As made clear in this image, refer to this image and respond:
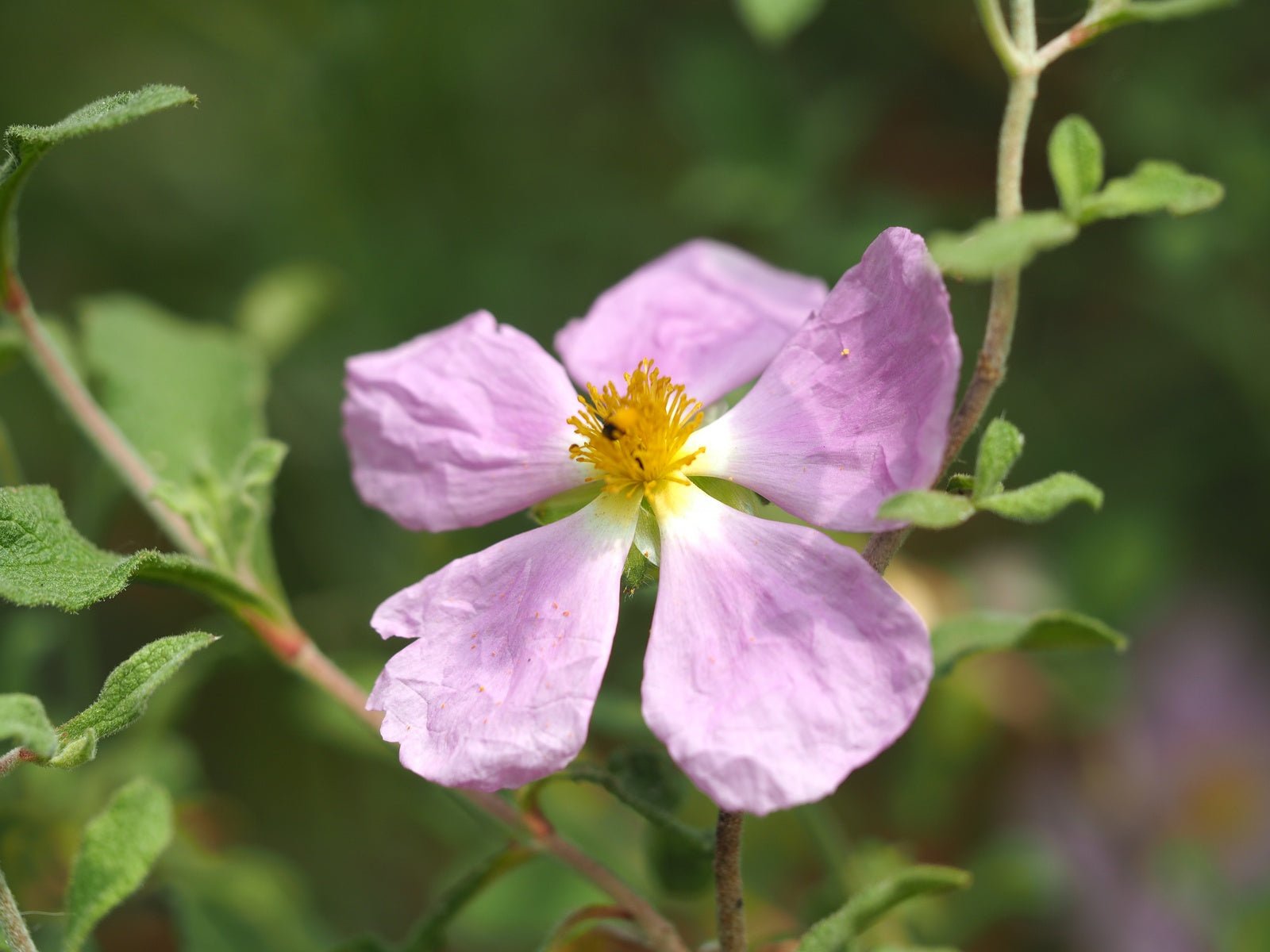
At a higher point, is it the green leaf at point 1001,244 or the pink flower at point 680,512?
the green leaf at point 1001,244

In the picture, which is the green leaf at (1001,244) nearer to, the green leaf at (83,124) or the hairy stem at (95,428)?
the green leaf at (83,124)

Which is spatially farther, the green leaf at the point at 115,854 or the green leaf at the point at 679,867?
the green leaf at the point at 679,867

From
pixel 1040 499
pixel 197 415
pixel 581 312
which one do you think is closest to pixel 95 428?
pixel 197 415

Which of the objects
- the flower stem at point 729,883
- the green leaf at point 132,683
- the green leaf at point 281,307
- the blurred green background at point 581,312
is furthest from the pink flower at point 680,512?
the green leaf at point 281,307

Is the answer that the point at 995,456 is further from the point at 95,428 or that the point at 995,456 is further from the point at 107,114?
the point at 95,428

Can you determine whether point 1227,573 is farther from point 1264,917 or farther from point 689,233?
point 689,233

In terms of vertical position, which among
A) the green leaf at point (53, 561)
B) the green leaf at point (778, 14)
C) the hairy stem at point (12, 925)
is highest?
the green leaf at point (778, 14)

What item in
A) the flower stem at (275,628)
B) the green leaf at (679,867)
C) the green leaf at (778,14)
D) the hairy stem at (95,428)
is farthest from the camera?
the green leaf at (778,14)

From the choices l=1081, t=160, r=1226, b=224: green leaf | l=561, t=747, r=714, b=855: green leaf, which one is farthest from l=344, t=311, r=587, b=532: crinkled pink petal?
l=1081, t=160, r=1226, b=224: green leaf
